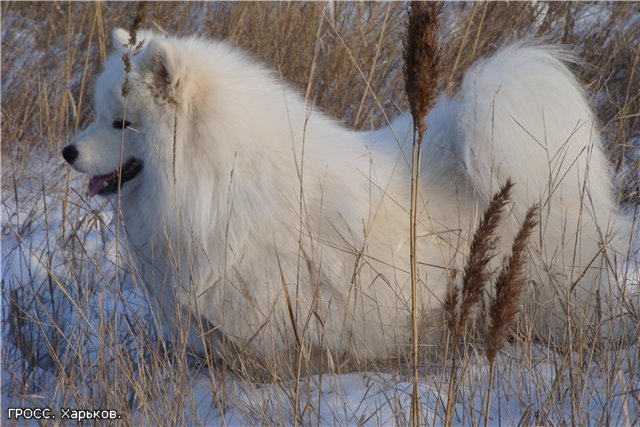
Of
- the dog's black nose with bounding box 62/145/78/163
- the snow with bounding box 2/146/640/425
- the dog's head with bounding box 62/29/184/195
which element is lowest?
the snow with bounding box 2/146/640/425

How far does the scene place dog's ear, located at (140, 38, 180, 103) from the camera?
2500 mm

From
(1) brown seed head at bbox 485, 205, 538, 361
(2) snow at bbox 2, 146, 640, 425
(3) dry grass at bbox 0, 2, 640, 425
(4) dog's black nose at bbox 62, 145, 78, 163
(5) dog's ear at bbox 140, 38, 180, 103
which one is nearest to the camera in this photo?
(1) brown seed head at bbox 485, 205, 538, 361

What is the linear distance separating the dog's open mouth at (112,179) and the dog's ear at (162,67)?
0.93ft

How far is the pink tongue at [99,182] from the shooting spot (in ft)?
8.97

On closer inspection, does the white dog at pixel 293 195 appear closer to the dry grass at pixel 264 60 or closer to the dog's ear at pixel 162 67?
the dog's ear at pixel 162 67

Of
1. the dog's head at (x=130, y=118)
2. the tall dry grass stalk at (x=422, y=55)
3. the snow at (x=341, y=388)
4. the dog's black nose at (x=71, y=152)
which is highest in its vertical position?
the tall dry grass stalk at (x=422, y=55)

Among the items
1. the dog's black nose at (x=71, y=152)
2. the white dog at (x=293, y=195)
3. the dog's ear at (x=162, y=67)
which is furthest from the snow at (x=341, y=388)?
the dog's ear at (x=162, y=67)

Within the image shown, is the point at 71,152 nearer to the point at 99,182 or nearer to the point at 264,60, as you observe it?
the point at 99,182

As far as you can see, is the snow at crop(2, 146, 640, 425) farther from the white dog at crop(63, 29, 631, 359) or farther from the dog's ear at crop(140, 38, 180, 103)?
the dog's ear at crop(140, 38, 180, 103)

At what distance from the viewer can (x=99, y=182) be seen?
2.74m

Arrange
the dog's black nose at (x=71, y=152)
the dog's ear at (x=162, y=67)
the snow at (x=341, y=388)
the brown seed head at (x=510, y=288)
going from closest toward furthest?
1. the brown seed head at (x=510, y=288)
2. the snow at (x=341, y=388)
3. the dog's ear at (x=162, y=67)
4. the dog's black nose at (x=71, y=152)

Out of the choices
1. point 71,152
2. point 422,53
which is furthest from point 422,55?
point 71,152

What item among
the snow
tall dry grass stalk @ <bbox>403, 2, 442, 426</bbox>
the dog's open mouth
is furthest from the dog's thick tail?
tall dry grass stalk @ <bbox>403, 2, 442, 426</bbox>

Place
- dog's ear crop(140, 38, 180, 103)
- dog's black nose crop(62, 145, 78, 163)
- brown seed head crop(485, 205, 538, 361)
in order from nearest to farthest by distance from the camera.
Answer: brown seed head crop(485, 205, 538, 361) < dog's ear crop(140, 38, 180, 103) < dog's black nose crop(62, 145, 78, 163)
